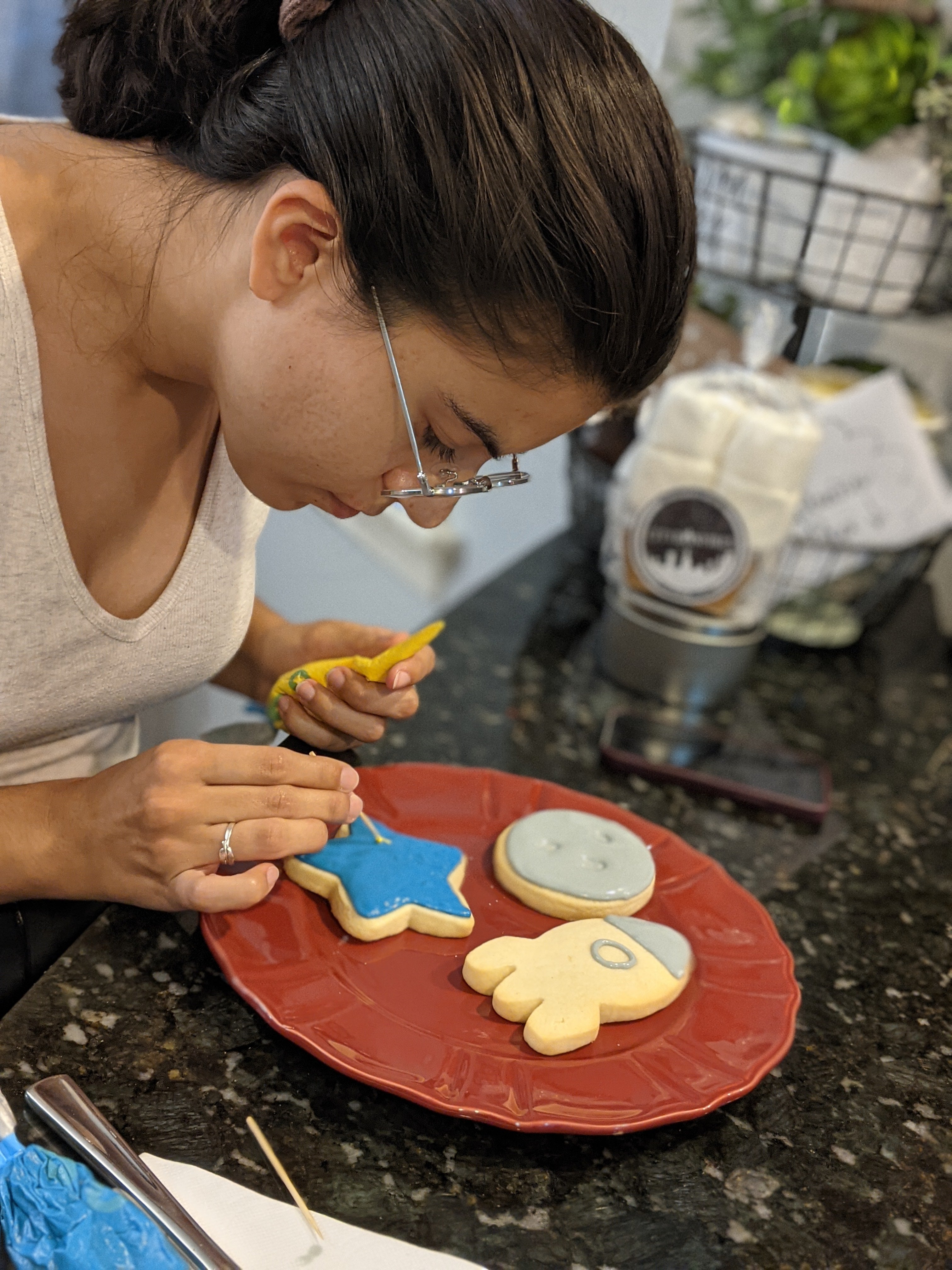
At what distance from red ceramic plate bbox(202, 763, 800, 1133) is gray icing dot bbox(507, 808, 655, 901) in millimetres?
31

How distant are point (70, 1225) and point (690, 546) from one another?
2.99 feet

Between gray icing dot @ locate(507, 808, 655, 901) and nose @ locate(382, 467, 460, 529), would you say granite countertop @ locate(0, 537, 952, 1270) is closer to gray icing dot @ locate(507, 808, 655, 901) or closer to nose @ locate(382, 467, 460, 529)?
gray icing dot @ locate(507, 808, 655, 901)

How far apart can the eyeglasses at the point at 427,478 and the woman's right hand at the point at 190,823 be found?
21 cm

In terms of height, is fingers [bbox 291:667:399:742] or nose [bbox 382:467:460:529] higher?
nose [bbox 382:467:460:529]

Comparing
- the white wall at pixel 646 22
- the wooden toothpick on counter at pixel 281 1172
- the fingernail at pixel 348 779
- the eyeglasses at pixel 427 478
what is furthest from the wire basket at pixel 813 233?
the wooden toothpick on counter at pixel 281 1172

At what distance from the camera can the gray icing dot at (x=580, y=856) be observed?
2.71ft

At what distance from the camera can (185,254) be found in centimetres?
77

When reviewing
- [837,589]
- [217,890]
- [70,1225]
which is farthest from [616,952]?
[837,589]

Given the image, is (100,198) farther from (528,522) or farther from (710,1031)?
(528,522)

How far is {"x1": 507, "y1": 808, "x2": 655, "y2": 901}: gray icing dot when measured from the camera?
827 millimetres

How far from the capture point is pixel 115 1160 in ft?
1.96

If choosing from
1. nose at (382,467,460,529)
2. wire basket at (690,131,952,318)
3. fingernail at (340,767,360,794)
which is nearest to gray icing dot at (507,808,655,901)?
fingernail at (340,767,360,794)

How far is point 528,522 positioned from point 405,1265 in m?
1.61

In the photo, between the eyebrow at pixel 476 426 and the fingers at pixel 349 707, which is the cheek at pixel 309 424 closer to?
the eyebrow at pixel 476 426
